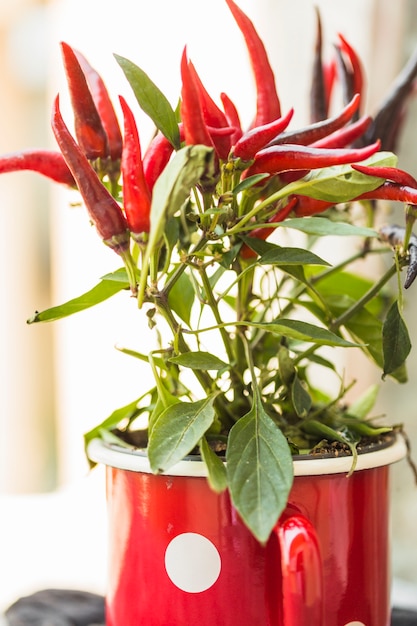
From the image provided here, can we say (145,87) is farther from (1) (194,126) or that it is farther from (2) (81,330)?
(2) (81,330)

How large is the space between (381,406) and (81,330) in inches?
25.9

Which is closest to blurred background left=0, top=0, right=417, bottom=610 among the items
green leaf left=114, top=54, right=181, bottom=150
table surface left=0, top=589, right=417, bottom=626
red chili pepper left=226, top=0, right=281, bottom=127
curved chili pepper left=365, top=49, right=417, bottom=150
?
table surface left=0, top=589, right=417, bottom=626

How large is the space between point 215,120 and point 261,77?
7 centimetres

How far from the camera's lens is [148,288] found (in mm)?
507

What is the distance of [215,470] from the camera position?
48cm

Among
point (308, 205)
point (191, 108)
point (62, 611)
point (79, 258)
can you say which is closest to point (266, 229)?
point (308, 205)

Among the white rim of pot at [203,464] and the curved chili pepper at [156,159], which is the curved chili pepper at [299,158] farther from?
the white rim of pot at [203,464]

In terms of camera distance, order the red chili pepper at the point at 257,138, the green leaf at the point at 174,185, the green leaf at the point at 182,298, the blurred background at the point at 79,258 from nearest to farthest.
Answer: the green leaf at the point at 174,185, the red chili pepper at the point at 257,138, the green leaf at the point at 182,298, the blurred background at the point at 79,258

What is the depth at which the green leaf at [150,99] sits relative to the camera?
1.62ft

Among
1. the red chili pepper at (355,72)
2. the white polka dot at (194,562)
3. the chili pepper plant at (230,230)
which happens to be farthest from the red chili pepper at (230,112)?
the white polka dot at (194,562)

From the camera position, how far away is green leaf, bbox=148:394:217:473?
464 millimetres

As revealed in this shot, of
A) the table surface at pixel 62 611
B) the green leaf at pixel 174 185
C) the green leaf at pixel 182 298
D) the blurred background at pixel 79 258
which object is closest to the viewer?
the green leaf at pixel 174 185

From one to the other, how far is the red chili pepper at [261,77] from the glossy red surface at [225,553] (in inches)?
11.8

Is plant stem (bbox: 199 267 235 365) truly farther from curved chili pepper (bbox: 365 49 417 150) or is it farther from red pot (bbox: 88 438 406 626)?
curved chili pepper (bbox: 365 49 417 150)
